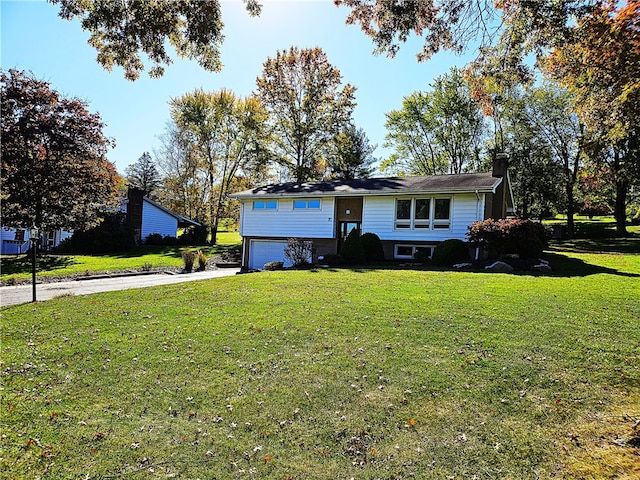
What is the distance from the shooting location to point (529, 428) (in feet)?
12.4

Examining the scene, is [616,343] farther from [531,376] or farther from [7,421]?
[7,421]

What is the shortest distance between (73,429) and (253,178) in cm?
3677

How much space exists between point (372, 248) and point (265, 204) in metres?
7.77

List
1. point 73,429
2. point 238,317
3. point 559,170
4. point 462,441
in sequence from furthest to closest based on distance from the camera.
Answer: point 559,170 < point 238,317 < point 73,429 < point 462,441

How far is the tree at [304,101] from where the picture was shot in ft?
114

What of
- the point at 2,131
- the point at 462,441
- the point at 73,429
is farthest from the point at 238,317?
the point at 2,131

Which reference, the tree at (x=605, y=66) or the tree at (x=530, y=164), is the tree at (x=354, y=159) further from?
the tree at (x=605, y=66)

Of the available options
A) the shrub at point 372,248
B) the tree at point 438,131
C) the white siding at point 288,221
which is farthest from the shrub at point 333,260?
the tree at point 438,131

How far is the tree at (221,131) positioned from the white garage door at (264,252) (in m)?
14.0

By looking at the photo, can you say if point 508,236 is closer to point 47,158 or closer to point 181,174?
point 47,158

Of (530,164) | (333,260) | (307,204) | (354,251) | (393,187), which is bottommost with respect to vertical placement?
(333,260)

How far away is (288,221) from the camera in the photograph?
22.6 metres

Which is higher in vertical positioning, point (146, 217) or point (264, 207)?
point (264, 207)

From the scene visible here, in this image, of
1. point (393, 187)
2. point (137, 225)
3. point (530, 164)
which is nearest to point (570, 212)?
point (530, 164)
